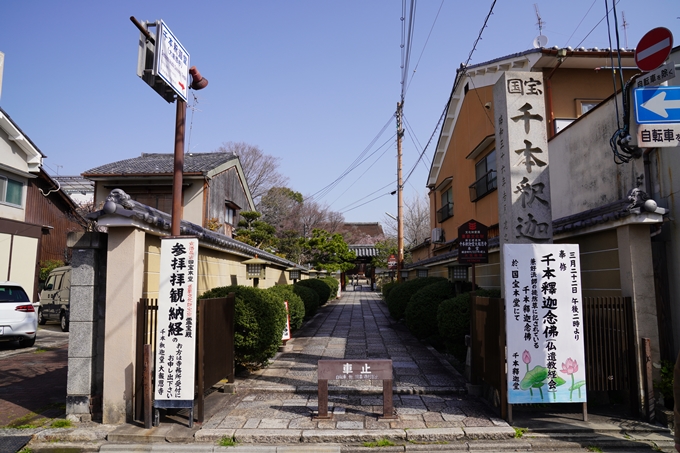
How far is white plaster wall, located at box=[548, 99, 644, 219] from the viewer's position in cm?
843

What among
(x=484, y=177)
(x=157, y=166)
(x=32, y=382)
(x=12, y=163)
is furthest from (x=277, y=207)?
(x=32, y=382)

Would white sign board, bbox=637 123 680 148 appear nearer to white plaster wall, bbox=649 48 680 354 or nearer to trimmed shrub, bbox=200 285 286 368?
white plaster wall, bbox=649 48 680 354

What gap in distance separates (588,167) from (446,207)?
40.3 feet

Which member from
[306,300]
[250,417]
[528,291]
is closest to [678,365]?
[528,291]

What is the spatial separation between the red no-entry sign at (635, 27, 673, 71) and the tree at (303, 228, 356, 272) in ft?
90.7

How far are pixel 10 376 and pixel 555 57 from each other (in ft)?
54.2

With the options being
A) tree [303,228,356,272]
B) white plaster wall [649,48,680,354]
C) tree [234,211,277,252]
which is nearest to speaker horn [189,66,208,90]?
white plaster wall [649,48,680,354]

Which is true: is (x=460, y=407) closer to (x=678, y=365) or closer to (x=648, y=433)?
(x=648, y=433)

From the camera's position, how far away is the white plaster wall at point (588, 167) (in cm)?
843

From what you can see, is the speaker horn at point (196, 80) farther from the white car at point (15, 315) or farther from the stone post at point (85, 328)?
the white car at point (15, 315)

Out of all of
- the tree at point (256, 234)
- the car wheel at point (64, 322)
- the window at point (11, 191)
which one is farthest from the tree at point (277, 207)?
the car wheel at point (64, 322)

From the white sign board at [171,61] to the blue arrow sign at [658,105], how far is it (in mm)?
6663

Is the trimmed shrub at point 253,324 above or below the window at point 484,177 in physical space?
below

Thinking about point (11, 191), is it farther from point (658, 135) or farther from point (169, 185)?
point (658, 135)
